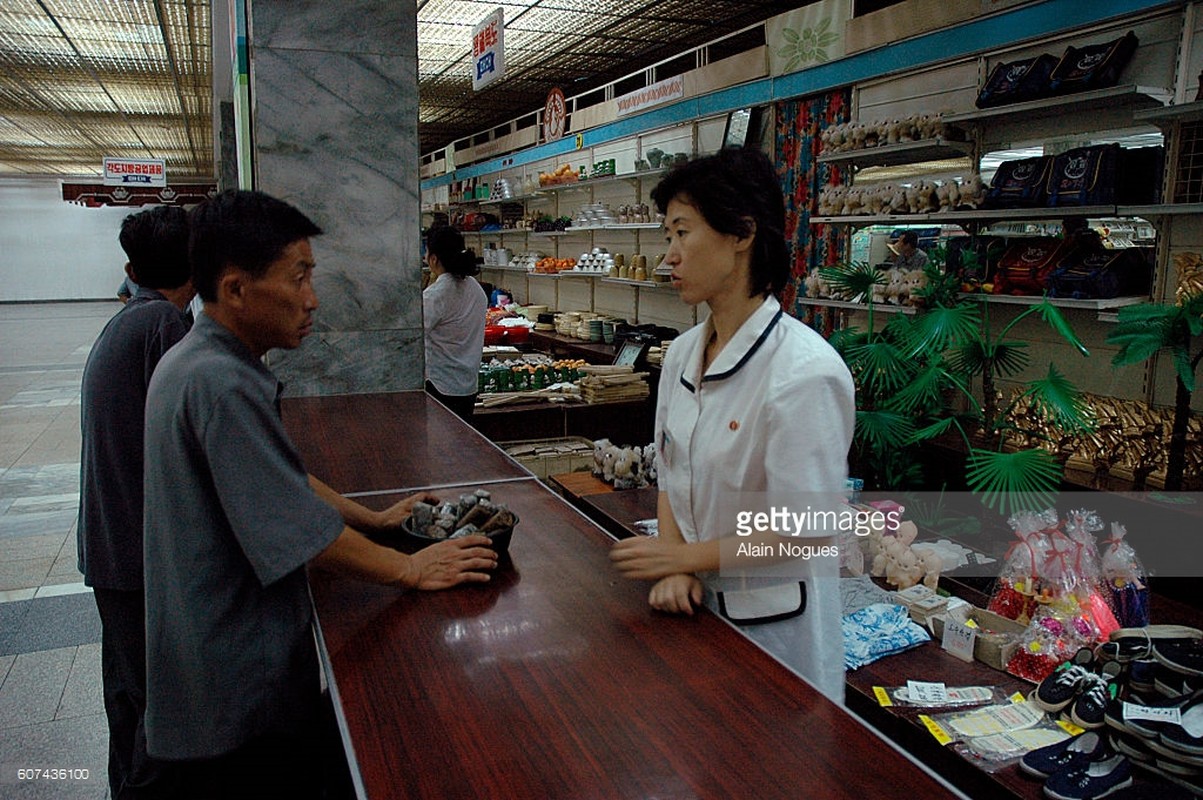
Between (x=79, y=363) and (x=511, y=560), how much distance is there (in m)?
12.9

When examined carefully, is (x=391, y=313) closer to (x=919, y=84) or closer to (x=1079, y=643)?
(x=1079, y=643)

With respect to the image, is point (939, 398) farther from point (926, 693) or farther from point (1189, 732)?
point (1189, 732)

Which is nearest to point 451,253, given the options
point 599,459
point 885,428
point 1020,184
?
point 599,459

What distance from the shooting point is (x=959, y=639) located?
233 centimetres

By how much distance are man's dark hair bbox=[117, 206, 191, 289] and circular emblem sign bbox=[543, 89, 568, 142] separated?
801cm

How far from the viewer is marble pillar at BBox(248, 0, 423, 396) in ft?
12.2

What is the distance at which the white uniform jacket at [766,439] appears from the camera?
137cm

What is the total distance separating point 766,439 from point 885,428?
260 cm

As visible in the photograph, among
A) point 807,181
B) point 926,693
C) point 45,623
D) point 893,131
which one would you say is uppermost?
point 893,131

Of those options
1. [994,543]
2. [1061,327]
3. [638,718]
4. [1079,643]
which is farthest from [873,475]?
[638,718]

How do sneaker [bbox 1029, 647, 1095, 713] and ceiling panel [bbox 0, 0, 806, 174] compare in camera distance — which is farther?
ceiling panel [bbox 0, 0, 806, 174]

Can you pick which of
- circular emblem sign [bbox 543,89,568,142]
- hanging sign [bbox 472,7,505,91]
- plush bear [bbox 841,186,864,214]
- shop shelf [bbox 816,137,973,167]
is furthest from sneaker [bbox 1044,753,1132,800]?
circular emblem sign [bbox 543,89,568,142]

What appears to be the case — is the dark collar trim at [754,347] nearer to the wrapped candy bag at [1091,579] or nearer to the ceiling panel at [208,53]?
the wrapped candy bag at [1091,579]

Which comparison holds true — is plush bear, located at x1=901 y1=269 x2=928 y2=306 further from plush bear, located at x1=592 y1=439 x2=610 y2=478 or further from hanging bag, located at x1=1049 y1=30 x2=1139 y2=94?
plush bear, located at x1=592 y1=439 x2=610 y2=478
